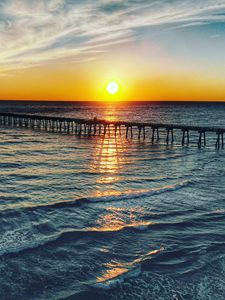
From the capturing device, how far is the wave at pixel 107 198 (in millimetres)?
14477

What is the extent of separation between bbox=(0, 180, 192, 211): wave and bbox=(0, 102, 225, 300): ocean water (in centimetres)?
4

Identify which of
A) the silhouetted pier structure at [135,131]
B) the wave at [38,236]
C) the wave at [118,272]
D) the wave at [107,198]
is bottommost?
the wave at [118,272]

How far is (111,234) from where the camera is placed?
1164cm

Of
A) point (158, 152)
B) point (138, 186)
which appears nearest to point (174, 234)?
point (138, 186)

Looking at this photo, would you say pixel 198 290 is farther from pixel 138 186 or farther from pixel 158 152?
pixel 158 152

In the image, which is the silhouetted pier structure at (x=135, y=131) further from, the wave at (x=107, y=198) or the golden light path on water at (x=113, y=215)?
the wave at (x=107, y=198)

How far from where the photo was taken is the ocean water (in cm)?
844

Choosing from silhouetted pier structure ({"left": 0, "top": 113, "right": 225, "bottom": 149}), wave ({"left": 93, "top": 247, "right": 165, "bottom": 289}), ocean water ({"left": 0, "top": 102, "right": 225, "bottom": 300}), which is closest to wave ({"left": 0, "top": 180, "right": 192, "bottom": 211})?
ocean water ({"left": 0, "top": 102, "right": 225, "bottom": 300})

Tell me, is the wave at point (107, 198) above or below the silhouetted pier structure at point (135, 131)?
below

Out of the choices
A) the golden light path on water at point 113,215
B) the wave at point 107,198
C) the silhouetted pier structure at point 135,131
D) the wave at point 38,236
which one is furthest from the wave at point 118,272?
the silhouetted pier structure at point 135,131

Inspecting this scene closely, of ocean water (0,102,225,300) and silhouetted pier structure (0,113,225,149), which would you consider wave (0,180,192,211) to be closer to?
ocean water (0,102,225,300)

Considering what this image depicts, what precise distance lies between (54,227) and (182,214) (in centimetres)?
537

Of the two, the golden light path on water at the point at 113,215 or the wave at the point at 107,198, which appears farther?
the wave at the point at 107,198

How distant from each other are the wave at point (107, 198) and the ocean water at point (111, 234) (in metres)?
0.04
